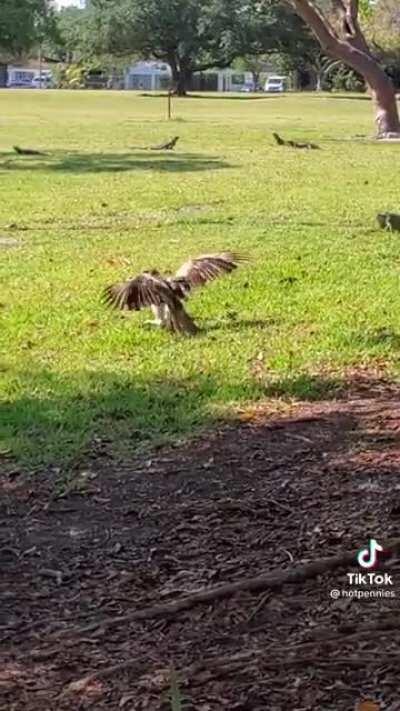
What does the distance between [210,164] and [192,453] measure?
17.3 metres

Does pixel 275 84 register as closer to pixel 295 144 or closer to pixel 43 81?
pixel 43 81

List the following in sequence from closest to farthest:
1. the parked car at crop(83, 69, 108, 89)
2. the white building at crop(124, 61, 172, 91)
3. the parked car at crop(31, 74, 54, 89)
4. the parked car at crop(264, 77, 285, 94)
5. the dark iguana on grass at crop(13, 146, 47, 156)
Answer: the dark iguana on grass at crop(13, 146, 47, 156), the parked car at crop(31, 74, 54, 89), the parked car at crop(83, 69, 108, 89), the parked car at crop(264, 77, 285, 94), the white building at crop(124, 61, 172, 91)

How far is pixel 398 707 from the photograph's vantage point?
2.96 meters

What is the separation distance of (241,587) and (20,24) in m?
24.9

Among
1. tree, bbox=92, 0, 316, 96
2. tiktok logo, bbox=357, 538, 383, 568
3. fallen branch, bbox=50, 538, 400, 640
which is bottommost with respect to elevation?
fallen branch, bbox=50, 538, 400, 640

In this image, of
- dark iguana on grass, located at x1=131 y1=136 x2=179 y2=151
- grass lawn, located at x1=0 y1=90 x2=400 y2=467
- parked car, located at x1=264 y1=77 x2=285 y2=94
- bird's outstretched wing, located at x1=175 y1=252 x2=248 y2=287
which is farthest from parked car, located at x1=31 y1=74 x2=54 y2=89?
bird's outstretched wing, located at x1=175 y1=252 x2=248 y2=287

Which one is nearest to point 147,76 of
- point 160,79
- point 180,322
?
point 160,79

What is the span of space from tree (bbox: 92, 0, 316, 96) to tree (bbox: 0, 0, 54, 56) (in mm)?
42009

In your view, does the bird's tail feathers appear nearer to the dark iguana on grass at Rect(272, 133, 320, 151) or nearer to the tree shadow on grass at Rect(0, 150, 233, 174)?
the tree shadow on grass at Rect(0, 150, 233, 174)

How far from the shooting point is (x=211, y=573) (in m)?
4.00

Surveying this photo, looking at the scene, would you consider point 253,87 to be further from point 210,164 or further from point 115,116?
point 210,164

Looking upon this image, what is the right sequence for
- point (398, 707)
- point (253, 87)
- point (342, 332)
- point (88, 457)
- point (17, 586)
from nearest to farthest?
point (398, 707) → point (17, 586) → point (88, 457) → point (342, 332) → point (253, 87)

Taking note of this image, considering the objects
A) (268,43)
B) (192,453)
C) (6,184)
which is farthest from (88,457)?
(268,43)

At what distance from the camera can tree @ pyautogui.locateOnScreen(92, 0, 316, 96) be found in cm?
7125
